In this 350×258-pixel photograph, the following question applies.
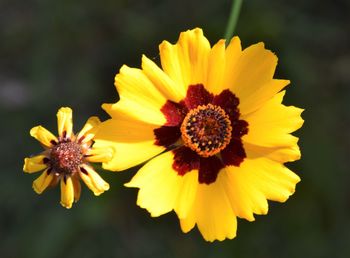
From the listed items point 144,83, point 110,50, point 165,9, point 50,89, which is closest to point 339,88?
point 165,9

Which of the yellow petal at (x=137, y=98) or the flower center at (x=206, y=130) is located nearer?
the yellow petal at (x=137, y=98)

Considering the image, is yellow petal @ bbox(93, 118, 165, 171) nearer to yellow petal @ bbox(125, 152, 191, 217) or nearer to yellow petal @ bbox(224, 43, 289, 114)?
yellow petal @ bbox(125, 152, 191, 217)

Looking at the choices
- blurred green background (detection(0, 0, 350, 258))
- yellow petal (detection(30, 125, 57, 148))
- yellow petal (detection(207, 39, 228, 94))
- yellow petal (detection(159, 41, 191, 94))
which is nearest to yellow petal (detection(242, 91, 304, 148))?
yellow petal (detection(207, 39, 228, 94))

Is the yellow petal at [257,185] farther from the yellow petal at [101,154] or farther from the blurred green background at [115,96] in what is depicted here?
the blurred green background at [115,96]

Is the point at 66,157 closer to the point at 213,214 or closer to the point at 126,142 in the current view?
A: the point at 126,142

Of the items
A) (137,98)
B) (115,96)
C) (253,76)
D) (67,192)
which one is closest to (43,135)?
(67,192)

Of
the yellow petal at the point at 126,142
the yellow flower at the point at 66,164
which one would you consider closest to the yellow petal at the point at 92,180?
the yellow flower at the point at 66,164

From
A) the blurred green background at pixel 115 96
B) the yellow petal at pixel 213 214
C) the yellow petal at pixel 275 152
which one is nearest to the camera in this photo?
the yellow petal at pixel 275 152
